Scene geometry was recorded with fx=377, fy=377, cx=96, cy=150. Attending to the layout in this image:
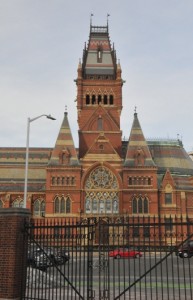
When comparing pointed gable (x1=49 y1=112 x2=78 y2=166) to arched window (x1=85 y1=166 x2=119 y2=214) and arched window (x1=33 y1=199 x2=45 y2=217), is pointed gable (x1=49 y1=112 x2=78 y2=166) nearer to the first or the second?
arched window (x1=85 y1=166 x2=119 y2=214)

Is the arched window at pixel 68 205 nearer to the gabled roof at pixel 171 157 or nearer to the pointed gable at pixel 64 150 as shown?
the pointed gable at pixel 64 150

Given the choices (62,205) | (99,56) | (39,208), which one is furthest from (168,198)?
(99,56)

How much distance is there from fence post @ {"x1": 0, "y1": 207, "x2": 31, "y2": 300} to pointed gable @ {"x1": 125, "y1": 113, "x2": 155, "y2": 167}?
43877mm

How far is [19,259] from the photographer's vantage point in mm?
12297

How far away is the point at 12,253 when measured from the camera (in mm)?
12117

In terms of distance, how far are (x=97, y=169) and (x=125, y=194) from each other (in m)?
5.43

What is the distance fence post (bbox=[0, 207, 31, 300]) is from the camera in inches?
473

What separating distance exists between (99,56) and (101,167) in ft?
71.6

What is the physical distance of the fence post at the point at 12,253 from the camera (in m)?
12.0

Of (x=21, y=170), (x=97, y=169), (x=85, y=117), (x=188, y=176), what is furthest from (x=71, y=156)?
(x=188, y=176)

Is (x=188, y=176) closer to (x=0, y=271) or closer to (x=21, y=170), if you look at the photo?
(x=21, y=170)

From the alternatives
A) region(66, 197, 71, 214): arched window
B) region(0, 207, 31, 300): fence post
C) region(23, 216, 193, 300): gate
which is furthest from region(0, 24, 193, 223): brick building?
region(0, 207, 31, 300): fence post

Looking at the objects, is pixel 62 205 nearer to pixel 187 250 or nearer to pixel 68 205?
pixel 68 205

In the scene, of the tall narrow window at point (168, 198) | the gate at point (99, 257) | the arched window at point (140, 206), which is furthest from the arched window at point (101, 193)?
the gate at point (99, 257)
